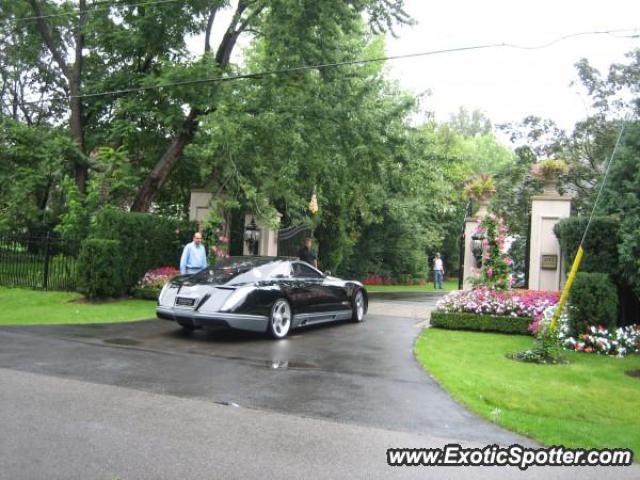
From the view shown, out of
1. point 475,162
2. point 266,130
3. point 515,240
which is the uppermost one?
point 475,162

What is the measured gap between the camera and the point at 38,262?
53.2ft

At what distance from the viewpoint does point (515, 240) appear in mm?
16578

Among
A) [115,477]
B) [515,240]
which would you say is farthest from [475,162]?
[115,477]

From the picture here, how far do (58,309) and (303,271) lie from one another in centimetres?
584

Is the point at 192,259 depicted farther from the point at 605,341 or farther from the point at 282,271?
the point at 605,341

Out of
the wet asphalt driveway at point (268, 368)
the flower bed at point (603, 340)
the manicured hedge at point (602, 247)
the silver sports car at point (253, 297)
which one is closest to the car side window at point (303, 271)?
Result: the silver sports car at point (253, 297)

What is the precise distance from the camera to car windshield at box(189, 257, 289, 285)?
9.70 meters

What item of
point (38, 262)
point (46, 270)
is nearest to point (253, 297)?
point (46, 270)

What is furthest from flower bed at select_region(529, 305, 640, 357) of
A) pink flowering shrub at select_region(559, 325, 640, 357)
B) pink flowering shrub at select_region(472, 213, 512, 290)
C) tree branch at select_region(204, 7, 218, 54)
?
tree branch at select_region(204, 7, 218, 54)

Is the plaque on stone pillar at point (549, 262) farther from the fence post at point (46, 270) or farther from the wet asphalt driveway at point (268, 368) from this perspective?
the fence post at point (46, 270)

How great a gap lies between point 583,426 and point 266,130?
12.2m

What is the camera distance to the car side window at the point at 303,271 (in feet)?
35.7

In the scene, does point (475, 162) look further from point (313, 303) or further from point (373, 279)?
point (313, 303)

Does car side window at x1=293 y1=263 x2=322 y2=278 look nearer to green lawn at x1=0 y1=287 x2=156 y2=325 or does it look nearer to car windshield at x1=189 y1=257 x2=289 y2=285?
car windshield at x1=189 y1=257 x2=289 y2=285
